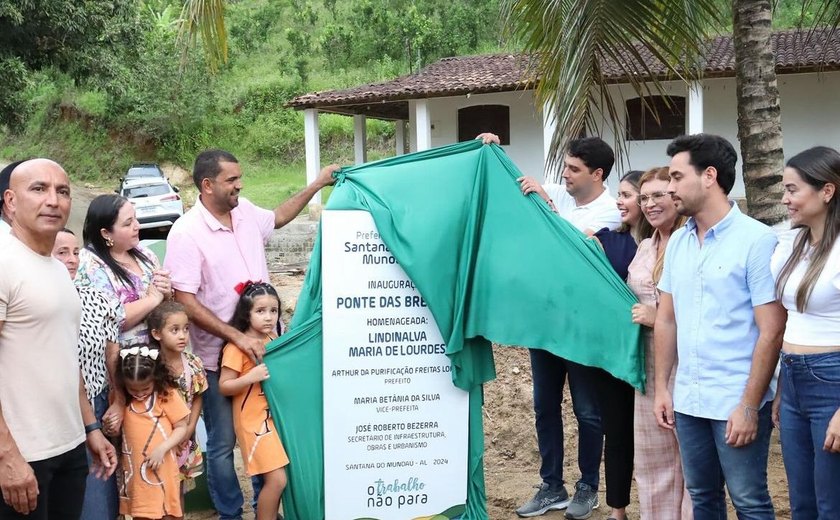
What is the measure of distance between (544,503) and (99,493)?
2299 mm

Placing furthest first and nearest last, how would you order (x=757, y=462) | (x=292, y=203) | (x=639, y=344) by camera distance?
(x=292, y=203) → (x=639, y=344) → (x=757, y=462)

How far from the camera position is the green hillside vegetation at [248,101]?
33.4m

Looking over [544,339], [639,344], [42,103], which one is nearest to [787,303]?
[639,344]

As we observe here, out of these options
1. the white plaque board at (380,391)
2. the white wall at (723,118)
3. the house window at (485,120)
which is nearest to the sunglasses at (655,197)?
the white plaque board at (380,391)

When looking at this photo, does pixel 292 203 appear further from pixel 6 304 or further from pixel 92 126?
pixel 92 126

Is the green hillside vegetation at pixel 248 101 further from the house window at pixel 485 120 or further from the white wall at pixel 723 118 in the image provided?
the white wall at pixel 723 118

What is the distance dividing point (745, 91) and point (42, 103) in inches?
1489

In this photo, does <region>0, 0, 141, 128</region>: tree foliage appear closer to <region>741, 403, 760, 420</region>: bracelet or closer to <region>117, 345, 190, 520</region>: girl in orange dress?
<region>117, 345, 190, 520</region>: girl in orange dress

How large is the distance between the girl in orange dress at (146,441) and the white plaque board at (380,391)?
28.6 inches

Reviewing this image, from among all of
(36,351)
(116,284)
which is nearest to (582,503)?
(116,284)

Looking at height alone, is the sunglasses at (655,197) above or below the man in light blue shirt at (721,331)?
above

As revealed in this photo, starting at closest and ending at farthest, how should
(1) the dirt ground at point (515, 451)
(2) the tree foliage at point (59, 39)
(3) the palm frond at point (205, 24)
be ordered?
(1) the dirt ground at point (515, 451) < (3) the palm frond at point (205, 24) < (2) the tree foliage at point (59, 39)

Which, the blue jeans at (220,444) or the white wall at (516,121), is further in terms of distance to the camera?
the white wall at (516,121)

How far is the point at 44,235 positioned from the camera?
2736mm
